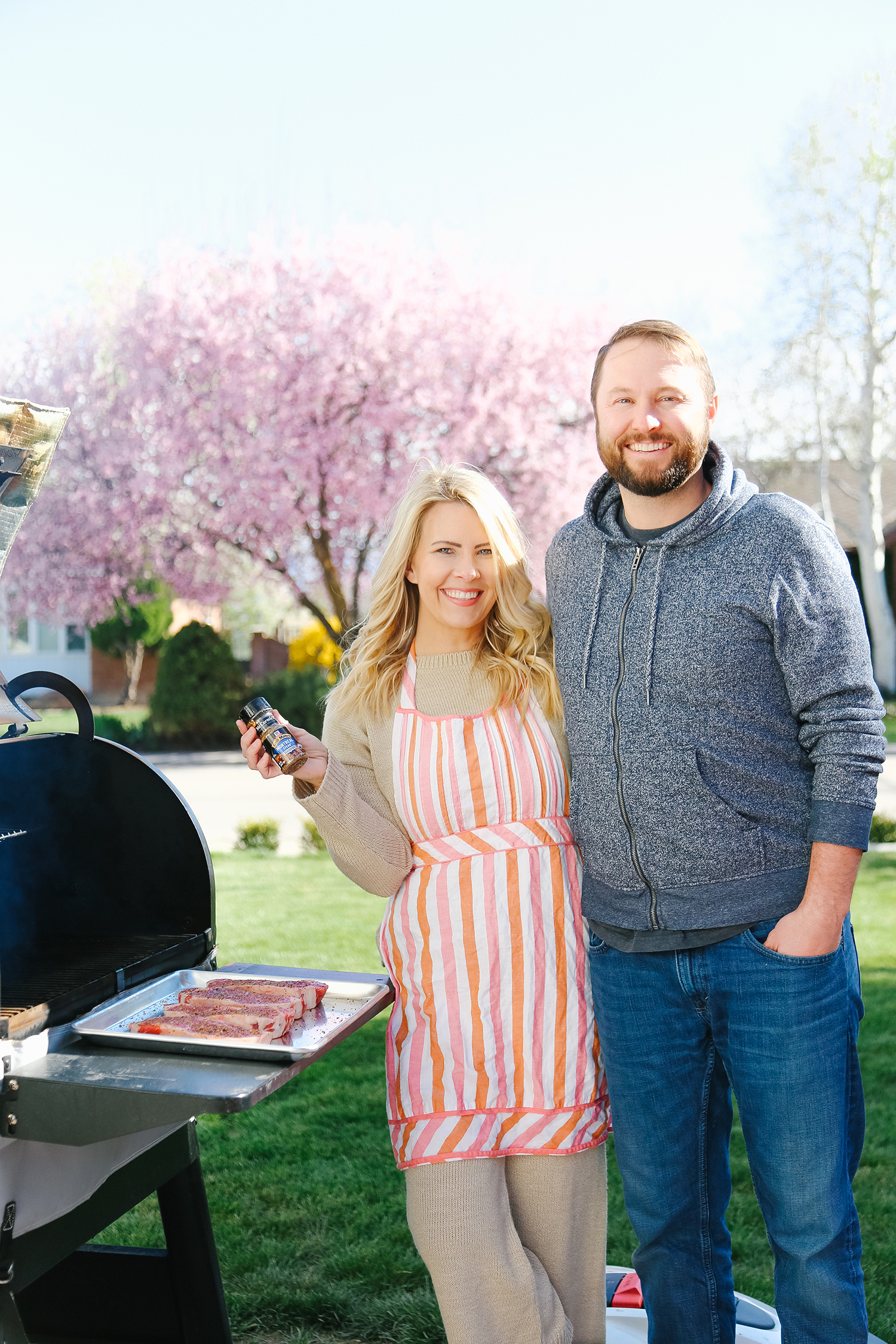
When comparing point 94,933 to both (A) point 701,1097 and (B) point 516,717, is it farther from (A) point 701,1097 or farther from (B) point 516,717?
(A) point 701,1097

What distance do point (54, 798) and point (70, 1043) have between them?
555 mm

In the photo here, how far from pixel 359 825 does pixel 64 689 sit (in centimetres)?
61

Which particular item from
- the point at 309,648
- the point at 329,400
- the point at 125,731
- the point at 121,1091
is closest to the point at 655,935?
the point at 121,1091

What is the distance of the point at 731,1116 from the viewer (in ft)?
7.11

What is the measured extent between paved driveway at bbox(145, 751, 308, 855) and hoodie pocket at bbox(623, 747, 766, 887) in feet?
18.6

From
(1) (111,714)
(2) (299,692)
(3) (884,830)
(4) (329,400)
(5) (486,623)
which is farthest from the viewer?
(1) (111,714)

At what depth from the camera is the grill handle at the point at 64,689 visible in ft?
6.55

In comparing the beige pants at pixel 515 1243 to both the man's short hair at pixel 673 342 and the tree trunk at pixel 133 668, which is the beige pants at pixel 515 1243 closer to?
the man's short hair at pixel 673 342

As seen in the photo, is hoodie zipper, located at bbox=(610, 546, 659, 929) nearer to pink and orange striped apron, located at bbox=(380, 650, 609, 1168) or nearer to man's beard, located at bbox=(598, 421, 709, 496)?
man's beard, located at bbox=(598, 421, 709, 496)

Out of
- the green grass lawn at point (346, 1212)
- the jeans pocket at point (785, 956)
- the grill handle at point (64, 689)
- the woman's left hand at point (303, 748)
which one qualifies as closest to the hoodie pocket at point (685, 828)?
the jeans pocket at point (785, 956)

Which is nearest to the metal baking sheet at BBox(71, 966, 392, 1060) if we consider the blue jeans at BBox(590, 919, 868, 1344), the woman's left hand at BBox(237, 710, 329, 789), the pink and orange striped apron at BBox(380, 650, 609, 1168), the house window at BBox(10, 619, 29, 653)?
the pink and orange striped apron at BBox(380, 650, 609, 1168)

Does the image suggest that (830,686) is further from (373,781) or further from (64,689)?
(64,689)

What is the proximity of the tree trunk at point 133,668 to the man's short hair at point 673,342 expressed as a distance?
20.2 metres

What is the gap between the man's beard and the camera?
78.7 inches
